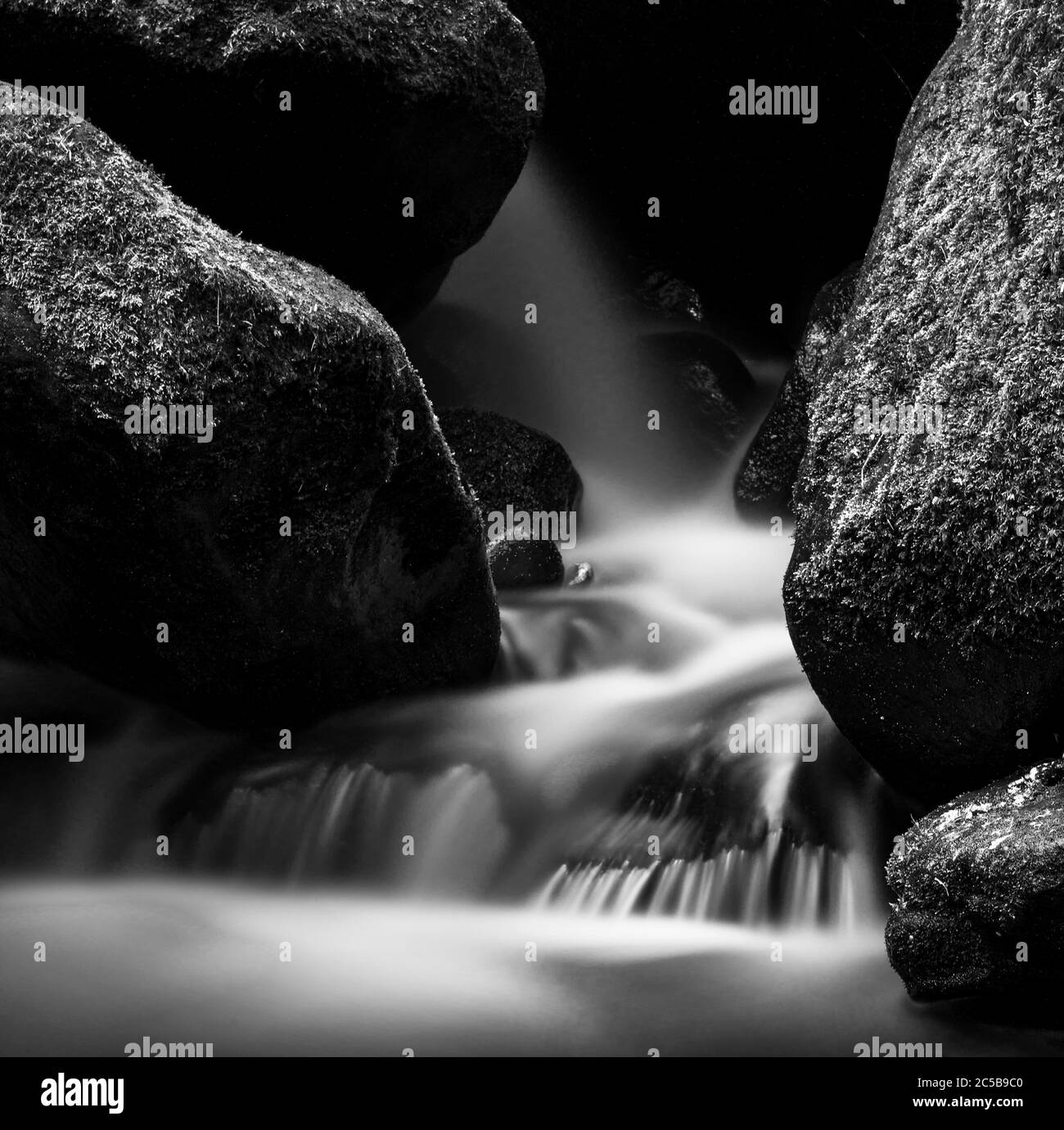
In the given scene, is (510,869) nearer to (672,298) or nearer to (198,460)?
(198,460)

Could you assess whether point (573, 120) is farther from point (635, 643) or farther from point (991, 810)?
point (991, 810)

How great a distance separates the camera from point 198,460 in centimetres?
425

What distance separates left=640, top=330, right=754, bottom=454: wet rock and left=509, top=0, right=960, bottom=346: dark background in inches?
15.5

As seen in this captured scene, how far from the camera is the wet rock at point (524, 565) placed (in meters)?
6.30

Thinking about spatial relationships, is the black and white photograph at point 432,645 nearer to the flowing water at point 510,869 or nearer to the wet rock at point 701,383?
the flowing water at point 510,869

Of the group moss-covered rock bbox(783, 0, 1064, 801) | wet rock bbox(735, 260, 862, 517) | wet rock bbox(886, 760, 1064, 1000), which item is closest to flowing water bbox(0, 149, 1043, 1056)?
wet rock bbox(886, 760, 1064, 1000)

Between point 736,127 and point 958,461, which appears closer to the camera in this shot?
point 958,461

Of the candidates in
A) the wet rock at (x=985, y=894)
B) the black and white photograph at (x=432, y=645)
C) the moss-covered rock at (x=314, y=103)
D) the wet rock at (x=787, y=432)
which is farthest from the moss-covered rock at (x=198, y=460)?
the wet rock at (x=787, y=432)

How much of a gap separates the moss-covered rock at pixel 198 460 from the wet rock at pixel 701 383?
2933mm

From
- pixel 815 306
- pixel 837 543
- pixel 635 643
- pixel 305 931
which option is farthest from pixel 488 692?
pixel 815 306

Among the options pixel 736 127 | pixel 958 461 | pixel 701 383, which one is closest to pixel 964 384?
pixel 958 461

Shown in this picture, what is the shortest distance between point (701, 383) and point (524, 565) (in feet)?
6.70

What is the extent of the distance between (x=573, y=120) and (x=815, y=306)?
182 centimetres

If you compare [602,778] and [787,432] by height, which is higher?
[787,432]
